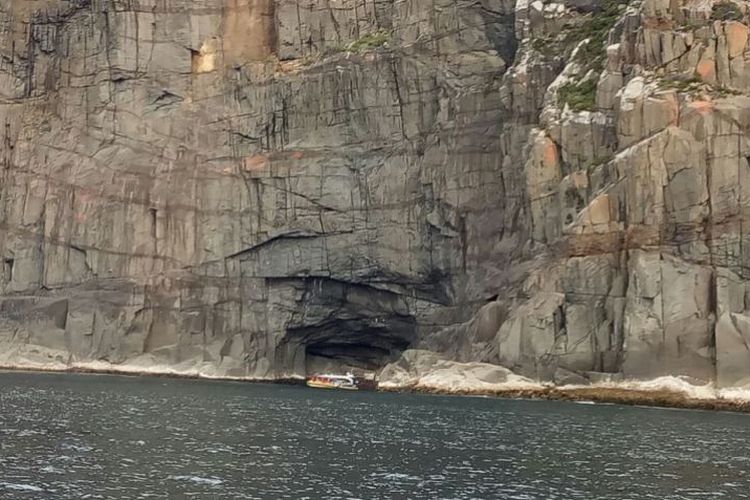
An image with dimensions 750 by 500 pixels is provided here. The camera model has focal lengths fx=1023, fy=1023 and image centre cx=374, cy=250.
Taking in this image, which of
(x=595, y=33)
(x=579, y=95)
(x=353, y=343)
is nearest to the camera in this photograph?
(x=579, y=95)

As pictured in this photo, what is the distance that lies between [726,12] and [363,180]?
3644 cm

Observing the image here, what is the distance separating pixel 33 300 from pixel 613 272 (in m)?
59.3

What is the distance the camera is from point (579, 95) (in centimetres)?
7681

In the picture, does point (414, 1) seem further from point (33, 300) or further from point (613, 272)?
point (33, 300)

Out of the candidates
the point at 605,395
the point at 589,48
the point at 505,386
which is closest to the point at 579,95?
the point at 589,48

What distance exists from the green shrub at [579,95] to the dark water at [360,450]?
2374cm

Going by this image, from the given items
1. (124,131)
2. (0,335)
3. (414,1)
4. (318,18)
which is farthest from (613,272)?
(0,335)

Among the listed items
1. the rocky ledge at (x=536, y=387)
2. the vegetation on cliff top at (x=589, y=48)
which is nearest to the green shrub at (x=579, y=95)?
the vegetation on cliff top at (x=589, y=48)

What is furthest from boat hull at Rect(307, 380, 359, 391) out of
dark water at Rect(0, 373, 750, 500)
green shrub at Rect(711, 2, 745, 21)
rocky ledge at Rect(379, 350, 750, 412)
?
Answer: green shrub at Rect(711, 2, 745, 21)

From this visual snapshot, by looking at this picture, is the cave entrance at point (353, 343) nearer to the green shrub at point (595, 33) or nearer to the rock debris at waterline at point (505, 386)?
the rock debris at waterline at point (505, 386)

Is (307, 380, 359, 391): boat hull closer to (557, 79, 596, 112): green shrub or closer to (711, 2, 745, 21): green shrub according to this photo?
(557, 79, 596, 112): green shrub

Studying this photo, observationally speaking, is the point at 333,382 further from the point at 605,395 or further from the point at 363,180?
the point at 605,395

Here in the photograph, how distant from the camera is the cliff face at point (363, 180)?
68562 mm

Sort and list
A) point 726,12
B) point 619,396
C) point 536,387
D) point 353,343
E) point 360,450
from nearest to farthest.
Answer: point 360,450, point 619,396, point 536,387, point 726,12, point 353,343
